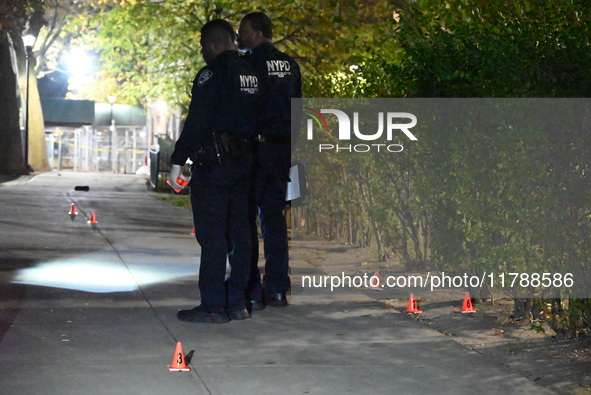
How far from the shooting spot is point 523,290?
8.85 meters

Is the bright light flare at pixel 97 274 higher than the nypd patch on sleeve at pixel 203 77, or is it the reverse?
the nypd patch on sleeve at pixel 203 77

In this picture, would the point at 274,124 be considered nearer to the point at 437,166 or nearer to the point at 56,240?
the point at 437,166

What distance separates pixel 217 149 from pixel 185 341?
1432mm

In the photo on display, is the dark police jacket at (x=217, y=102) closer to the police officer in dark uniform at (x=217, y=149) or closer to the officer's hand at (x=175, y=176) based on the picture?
the police officer in dark uniform at (x=217, y=149)

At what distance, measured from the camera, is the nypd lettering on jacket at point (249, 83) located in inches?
338

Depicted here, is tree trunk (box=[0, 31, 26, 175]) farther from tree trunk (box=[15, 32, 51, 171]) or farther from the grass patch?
the grass patch

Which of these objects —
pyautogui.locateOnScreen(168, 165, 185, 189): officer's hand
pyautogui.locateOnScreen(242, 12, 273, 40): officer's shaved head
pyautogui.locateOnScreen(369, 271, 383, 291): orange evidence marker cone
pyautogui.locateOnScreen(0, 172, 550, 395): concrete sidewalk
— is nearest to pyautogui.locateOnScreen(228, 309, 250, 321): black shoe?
pyautogui.locateOnScreen(0, 172, 550, 395): concrete sidewalk

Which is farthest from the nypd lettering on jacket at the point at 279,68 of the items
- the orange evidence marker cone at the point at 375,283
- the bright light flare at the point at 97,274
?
the orange evidence marker cone at the point at 375,283

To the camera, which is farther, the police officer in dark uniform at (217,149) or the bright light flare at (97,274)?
the bright light flare at (97,274)

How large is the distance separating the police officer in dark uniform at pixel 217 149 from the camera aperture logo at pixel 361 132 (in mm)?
2308

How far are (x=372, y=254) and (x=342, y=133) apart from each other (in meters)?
1.67

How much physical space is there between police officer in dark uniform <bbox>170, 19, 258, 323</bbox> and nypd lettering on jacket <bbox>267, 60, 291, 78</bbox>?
472mm

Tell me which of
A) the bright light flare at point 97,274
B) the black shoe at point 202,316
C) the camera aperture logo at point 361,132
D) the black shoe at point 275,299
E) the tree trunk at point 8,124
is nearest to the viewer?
the black shoe at point 202,316

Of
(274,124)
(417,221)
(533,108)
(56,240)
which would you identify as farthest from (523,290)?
(56,240)
